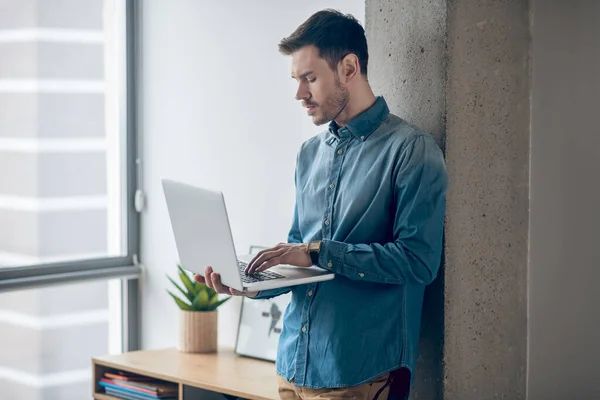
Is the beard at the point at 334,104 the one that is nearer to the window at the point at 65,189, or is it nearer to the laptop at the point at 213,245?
the laptop at the point at 213,245

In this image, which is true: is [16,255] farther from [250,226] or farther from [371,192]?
[371,192]

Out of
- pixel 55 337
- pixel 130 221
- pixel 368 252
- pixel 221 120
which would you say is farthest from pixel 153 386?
pixel 368 252

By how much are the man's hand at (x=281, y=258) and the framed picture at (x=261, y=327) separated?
4.14ft

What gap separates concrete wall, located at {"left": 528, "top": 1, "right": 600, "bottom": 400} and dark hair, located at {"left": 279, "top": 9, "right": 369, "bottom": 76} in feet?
1.82

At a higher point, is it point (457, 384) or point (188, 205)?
point (188, 205)

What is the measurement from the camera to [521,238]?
2488 mm

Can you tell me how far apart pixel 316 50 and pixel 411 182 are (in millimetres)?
442

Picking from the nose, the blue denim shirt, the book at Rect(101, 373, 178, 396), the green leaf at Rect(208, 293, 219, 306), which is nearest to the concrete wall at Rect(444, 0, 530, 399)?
the blue denim shirt

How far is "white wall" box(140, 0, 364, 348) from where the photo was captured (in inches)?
137

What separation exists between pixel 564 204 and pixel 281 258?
0.94 metres

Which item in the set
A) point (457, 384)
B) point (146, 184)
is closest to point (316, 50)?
point (457, 384)

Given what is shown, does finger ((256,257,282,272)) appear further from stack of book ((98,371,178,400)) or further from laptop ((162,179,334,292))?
stack of book ((98,371,178,400))

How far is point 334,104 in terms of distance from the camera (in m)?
2.27

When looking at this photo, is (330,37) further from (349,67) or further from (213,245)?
(213,245)
